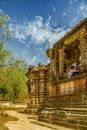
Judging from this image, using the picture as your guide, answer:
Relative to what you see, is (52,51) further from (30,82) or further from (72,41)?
(30,82)

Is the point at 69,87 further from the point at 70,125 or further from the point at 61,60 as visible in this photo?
the point at 70,125

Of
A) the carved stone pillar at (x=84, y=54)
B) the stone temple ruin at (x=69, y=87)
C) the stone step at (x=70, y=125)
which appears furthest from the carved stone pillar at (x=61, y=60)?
the stone step at (x=70, y=125)

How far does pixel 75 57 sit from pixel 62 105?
5.77 meters

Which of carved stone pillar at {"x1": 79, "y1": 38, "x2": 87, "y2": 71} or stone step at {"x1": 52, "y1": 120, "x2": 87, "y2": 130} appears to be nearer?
stone step at {"x1": 52, "y1": 120, "x2": 87, "y2": 130}

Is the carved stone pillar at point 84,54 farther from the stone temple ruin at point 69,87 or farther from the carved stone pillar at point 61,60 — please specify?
the carved stone pillar at point 61,60

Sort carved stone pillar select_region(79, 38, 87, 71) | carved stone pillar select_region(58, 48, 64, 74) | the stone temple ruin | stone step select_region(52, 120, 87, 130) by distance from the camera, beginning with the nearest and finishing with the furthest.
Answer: stone step select_region(52, 120, 87, 130)
the stone temple ruin
carved stone pillar select_region(79, 38, 87, 71)
carved stone pillar select_region(58, 48, 64, 74)

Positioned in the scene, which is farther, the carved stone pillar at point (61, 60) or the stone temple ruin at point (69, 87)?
the carved stone pillar at point (61, 60)

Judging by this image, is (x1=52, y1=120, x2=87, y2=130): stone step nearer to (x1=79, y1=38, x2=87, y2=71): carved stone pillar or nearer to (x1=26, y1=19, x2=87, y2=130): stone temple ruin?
(x1=26, y1=19, x2=87, y2=130): stone temple ruin

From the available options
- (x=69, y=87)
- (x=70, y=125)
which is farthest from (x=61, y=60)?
(x=70, y=125)

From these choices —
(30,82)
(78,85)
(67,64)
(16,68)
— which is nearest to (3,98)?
(30,82)

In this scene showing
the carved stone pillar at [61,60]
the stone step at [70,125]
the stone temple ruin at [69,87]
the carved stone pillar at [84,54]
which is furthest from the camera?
the carved stone pillar at [61,60]

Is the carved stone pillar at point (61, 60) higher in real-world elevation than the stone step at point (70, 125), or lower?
higher

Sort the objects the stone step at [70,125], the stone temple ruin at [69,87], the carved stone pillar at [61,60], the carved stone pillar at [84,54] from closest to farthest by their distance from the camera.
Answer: the stone step at [70,125], the stone temple ruin at [69,87], the carved stone pillar at [84,54], the carved stone pillar at [61,60]

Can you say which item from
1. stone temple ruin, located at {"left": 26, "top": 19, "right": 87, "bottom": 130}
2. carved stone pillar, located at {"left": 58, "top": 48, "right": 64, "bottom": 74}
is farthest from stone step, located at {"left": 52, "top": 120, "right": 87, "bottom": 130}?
carved stone pillar, located at {"left": 58, "top": 48, "right": 64, "bottom": 74}
